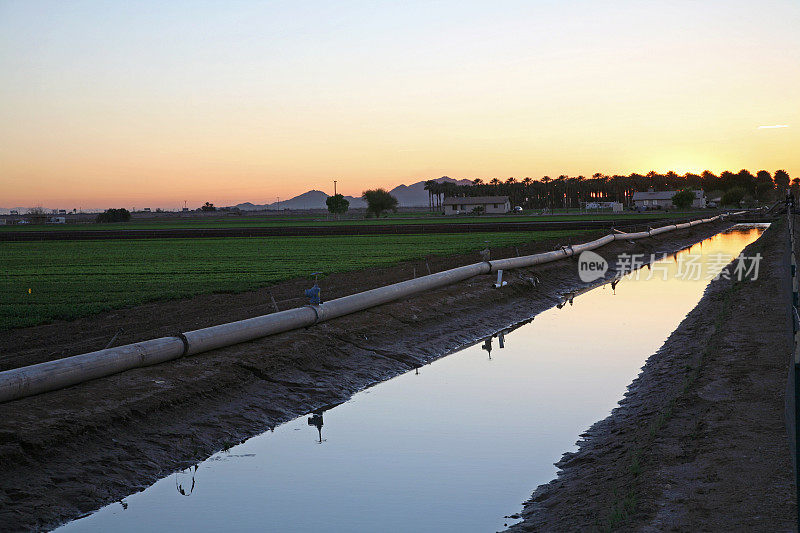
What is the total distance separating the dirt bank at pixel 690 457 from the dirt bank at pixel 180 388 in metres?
4.60

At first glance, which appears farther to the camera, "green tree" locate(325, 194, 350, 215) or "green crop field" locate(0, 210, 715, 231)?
"green tree" locate(325, 194, 350, 215)

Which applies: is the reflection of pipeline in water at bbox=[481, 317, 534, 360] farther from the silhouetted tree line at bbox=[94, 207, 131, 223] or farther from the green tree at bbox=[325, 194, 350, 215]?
the silhouetted tree line at bbox=[94, 207, 131, 223]

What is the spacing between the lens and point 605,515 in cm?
676

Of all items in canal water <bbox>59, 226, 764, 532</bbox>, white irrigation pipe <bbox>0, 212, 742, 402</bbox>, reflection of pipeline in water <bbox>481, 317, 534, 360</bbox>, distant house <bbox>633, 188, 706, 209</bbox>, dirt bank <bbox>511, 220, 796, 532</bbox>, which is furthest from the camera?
distant house <bbox>633, 188, 706, 209</bbox>

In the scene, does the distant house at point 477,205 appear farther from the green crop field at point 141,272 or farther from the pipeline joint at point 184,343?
the pipeline joint at point 184,343

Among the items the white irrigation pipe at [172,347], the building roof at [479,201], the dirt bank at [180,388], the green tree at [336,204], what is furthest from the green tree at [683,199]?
the white irrigation pipe at [172,347]

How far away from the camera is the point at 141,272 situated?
30719 millimetres

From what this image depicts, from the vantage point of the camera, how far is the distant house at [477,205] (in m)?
170

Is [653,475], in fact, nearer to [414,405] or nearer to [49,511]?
[414,405]

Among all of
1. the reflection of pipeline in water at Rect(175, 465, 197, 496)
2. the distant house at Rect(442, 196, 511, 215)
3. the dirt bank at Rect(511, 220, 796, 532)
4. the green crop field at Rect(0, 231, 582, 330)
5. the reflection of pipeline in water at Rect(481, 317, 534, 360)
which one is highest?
the distant house at Rect(442, 196, 511, 215)

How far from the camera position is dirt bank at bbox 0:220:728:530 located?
27.5 feet

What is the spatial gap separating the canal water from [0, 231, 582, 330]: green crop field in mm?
9371

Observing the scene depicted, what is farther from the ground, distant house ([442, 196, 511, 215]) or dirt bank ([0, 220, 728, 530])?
distant house ([442, 196, 511, 215])

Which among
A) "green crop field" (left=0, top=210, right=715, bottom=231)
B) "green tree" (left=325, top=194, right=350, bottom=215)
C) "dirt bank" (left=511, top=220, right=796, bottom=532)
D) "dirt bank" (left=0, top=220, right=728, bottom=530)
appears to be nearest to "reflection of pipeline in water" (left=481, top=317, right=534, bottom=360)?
"dirt bank" (left=0, top=220, right=728, bottom=530)
